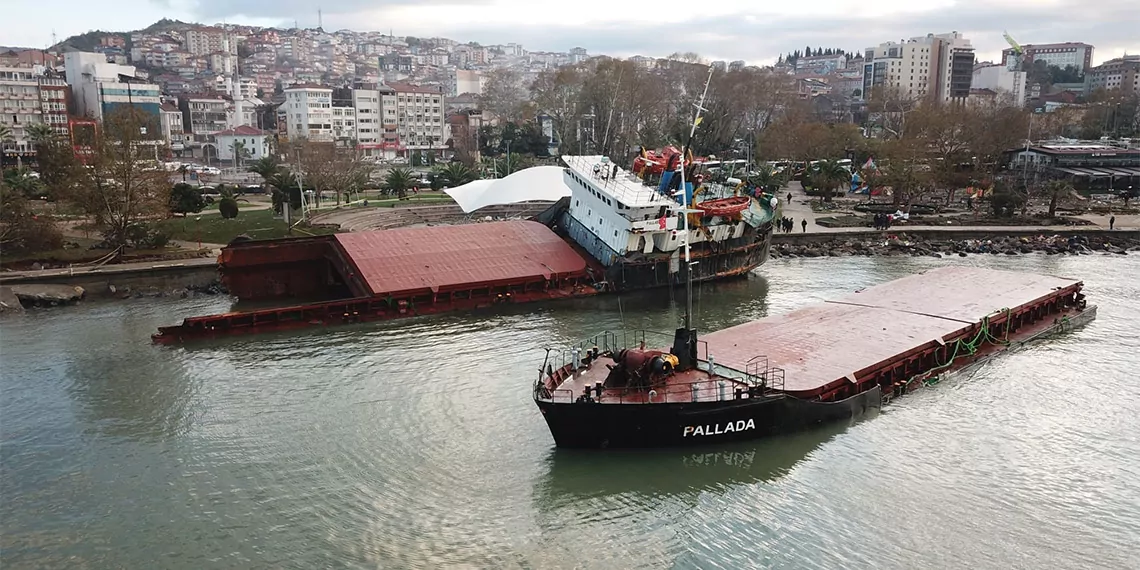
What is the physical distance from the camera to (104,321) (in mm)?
26453

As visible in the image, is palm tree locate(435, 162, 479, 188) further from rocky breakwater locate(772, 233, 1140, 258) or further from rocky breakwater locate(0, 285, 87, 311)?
rocky breakwater locate(0, 285, 87, 311)

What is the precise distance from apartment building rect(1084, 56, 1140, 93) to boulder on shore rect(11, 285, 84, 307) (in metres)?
164

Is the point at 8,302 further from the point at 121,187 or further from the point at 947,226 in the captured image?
the point at 947,226

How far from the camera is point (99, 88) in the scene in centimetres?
9569

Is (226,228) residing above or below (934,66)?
below

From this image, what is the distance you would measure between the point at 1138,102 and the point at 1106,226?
80.6 meters

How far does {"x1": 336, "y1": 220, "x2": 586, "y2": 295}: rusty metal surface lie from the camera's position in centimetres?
2775

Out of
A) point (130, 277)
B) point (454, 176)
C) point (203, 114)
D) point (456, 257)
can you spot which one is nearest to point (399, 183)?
point (454, 176)

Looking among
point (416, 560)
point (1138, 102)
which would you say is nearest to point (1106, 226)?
point (416, 560)

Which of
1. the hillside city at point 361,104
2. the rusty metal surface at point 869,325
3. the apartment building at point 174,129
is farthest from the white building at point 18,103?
the rusty metal surface at point 869,325

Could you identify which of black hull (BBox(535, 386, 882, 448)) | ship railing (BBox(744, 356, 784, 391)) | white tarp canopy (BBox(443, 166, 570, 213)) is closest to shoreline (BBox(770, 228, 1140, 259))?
white tarp canopy (BBox(443, 166, 570, 213))

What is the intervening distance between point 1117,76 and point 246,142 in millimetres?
158576

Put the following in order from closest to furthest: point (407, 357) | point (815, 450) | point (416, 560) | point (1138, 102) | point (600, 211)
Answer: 1. point (416, 560)
2. point (815, 450)
3. point (407, 357)
4. point (600, 211)
5. point (1138, 102)

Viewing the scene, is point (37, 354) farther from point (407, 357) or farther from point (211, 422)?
point (407, 357)
